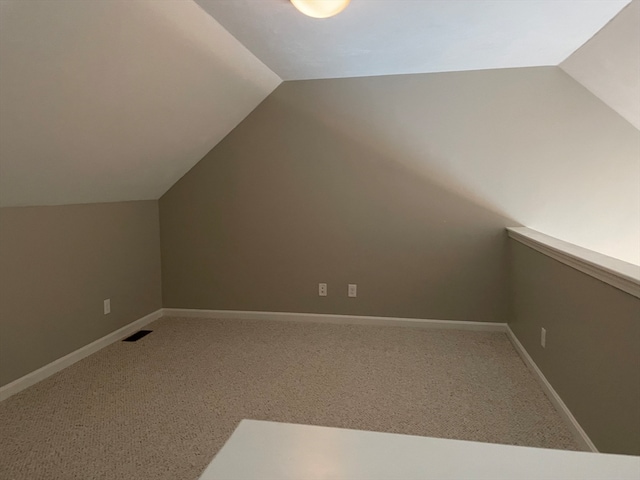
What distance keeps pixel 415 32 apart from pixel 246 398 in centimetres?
239

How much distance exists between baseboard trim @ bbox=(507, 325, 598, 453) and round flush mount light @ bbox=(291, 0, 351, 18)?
2297 mm

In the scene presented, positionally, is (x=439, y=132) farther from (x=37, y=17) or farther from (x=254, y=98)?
(x=37, y=17)

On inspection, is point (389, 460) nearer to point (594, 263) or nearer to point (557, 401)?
point (594, 263)

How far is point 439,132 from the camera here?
351 centimetres

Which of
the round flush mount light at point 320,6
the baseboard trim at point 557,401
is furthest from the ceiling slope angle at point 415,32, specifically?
the baseboard trim at point 557,401

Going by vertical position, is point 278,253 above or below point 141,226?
below

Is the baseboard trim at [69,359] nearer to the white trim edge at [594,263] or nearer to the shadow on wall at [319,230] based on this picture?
the shadow on wall at [319,230]

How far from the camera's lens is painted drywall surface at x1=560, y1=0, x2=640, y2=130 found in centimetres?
235

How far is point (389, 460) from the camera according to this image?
590 millimetres

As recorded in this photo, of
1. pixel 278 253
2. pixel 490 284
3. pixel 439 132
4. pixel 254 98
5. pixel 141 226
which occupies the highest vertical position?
pixel 254 98

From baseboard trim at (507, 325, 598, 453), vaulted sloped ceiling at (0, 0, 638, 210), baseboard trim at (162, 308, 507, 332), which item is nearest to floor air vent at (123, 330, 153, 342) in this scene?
baseboard trim at (162, 308, 507, 332)

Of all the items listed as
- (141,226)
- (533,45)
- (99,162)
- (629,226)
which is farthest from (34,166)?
(629,226)

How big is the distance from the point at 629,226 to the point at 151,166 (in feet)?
12.3

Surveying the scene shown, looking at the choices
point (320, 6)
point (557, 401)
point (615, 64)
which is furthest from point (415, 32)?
point (557, 401)
